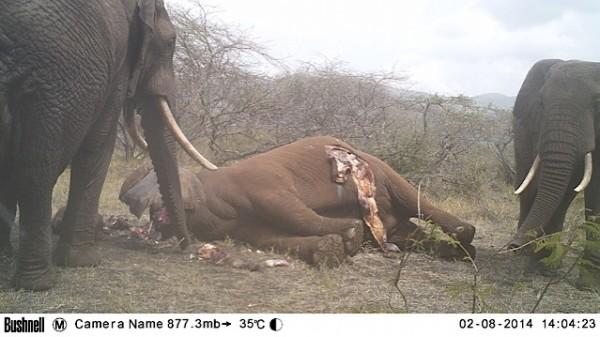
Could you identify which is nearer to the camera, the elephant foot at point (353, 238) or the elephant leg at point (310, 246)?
the elephant leg at point (310, 246)

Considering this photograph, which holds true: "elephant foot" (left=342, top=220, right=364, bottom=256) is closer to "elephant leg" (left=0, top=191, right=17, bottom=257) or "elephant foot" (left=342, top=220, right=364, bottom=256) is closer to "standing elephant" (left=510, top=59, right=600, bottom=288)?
"standing elephant" (left=510, top=59, right=600, bottom=288)

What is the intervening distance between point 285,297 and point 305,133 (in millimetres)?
7628

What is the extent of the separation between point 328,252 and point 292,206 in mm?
772

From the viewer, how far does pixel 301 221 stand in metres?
6.09

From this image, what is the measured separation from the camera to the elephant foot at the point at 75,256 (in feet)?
17.2

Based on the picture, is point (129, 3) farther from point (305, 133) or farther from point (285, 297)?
point (305, 133)

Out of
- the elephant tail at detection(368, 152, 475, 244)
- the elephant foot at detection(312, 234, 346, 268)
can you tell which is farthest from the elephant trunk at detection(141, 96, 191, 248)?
the elephant tail at detection(368, 152, 475, 244)

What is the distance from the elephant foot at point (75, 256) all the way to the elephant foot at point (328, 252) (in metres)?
1.67

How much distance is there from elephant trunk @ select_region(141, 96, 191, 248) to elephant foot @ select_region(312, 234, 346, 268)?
1174 millimetres

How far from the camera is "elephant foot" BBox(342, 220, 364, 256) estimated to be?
19.6 ft
